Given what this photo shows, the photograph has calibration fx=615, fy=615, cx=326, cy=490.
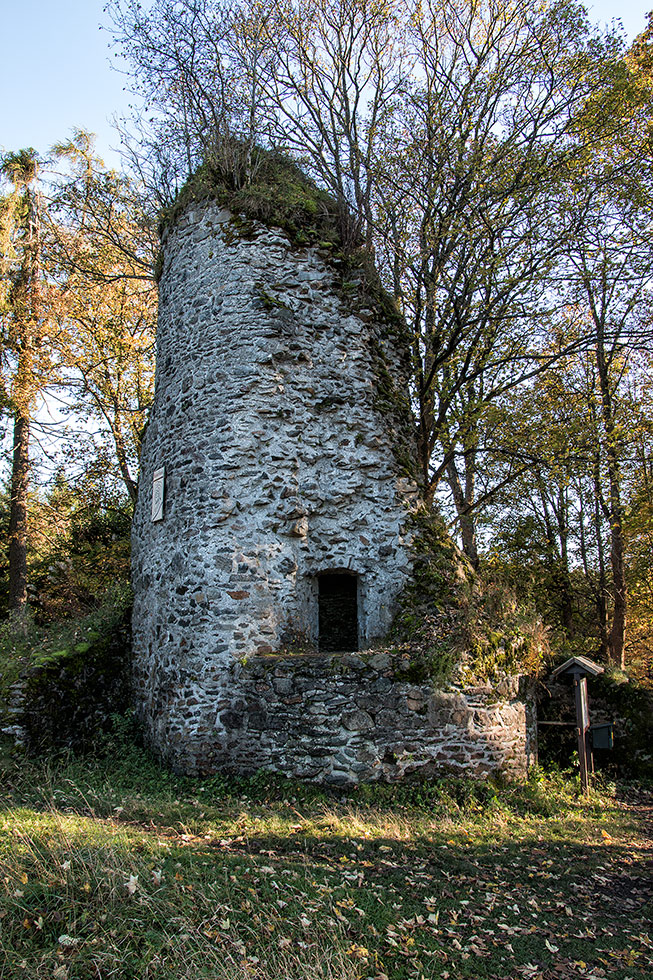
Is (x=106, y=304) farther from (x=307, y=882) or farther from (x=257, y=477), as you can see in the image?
(x=307, y=882)

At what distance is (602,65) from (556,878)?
11898 mm

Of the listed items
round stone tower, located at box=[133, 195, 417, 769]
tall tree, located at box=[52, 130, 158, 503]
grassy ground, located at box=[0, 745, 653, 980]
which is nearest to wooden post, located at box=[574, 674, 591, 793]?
grassy ground, located at box=[0, 745, 653, 980]

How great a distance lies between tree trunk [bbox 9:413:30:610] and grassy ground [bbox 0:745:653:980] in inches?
340

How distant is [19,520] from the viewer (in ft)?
50.1

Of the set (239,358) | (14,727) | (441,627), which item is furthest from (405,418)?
(14,727)

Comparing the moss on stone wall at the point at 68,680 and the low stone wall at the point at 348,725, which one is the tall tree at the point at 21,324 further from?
the low stone wall at the point at 348,725

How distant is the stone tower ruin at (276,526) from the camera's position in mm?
7449

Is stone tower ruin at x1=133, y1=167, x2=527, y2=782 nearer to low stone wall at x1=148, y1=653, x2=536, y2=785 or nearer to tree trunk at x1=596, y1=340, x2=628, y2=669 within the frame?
low stone wall at x1=148, y1=653, x2=536, y2=785

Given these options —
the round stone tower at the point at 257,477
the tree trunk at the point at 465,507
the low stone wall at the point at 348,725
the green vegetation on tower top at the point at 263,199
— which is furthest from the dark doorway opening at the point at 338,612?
the green vegetation on tower top at the point at 263,199

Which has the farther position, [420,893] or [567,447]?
[567,447]

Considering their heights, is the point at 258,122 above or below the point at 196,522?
above

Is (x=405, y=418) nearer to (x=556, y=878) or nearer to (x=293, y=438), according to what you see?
(x=293, y=438)

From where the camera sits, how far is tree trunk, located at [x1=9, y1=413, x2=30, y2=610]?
1505 cm

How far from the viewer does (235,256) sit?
9391 millimetres
